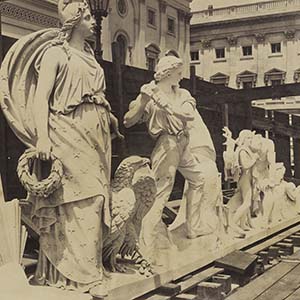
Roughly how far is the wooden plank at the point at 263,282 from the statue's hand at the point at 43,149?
86.4 inches

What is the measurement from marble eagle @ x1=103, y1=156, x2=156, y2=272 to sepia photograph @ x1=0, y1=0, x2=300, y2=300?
0.01m

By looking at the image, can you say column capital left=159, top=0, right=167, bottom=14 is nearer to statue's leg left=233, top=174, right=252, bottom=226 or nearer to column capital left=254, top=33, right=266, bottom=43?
column capital left=254, top=33, right=266, bottom=43

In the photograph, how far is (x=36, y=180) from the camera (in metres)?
4.59

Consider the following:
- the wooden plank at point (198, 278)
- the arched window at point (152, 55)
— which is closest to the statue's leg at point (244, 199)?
the wooden plank at point (198, 278)

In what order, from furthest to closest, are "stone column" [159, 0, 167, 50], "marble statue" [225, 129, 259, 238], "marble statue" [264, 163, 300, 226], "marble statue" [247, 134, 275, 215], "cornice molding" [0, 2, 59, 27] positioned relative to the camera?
"stone column" [159, 0, 167, 50] < "cornice molding" [0, 2, 59, 27] < "marble statue" [264, 163, 300, 226] < "marble statue" [247, 134, 275, 215] < "marble statue" [225, 129, 259, 238]

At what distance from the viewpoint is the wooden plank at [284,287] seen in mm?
5688

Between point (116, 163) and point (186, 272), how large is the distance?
271 cm

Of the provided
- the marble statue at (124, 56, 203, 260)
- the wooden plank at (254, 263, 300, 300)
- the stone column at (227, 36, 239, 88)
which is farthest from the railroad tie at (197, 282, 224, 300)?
the stone column at (227, 36, 239, 88)

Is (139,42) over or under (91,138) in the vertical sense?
over

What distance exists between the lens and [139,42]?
30.4 m

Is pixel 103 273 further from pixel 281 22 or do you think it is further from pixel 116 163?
pixel 281 22

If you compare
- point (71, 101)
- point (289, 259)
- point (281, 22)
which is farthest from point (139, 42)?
point (71, 101)

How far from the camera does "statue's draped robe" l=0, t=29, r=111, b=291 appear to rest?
4.64m

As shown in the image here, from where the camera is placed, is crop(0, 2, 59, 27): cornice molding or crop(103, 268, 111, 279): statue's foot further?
crop(0, 2, 59, 27): cornice molding
